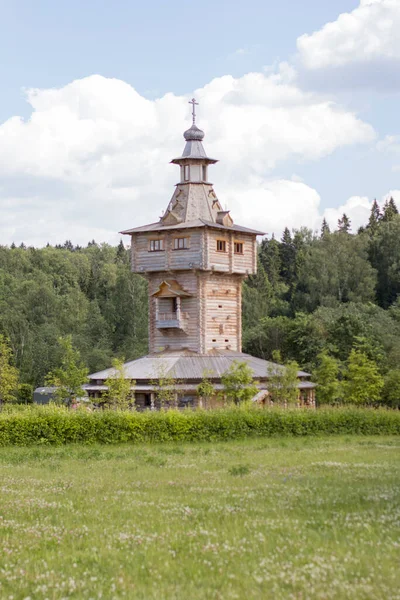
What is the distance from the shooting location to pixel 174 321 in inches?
2142

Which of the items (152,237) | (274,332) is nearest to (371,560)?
(152,237)

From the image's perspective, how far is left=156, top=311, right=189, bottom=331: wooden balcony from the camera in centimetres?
5425

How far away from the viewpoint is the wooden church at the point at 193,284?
2085 inches

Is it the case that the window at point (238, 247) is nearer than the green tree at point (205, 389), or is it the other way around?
the green tree at point (205, 389)

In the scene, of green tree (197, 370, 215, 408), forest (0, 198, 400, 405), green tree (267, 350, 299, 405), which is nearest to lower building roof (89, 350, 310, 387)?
green tree (197, 370, 215, 408)

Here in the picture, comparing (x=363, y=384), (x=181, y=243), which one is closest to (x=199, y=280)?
(x=181, y=243)

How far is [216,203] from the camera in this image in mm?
57719

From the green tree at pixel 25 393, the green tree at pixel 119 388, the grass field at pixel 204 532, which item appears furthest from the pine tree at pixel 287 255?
the grass field at pixel 204 532

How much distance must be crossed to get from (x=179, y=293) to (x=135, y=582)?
144 ft

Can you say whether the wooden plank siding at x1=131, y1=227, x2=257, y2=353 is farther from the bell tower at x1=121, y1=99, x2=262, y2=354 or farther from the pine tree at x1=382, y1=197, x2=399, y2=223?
the pine tree at x1=382, y1=197, x2=399, y2=223

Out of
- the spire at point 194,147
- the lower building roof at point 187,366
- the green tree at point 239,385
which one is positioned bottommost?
the green tree at point 239,385

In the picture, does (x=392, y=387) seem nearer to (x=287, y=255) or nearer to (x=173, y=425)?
(x=173, y=425)

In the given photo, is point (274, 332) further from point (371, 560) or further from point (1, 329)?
point (371, 560)

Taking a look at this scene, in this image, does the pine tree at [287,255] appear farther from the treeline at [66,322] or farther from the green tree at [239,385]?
the green tree at [239,385]
